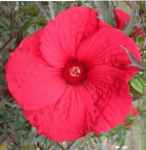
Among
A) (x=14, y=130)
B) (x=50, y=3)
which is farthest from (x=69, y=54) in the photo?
(x=14, y=130)

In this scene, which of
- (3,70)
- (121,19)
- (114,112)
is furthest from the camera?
(3,70)

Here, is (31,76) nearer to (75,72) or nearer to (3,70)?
(75,72)

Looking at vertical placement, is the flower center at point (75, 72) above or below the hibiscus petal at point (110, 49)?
below

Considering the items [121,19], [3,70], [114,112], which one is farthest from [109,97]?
[3,70]

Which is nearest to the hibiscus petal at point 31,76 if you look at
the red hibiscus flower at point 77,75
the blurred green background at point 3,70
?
the red hibiscus flower at point 77,75

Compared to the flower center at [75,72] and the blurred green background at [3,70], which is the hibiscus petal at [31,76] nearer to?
the flower center at [75,72]

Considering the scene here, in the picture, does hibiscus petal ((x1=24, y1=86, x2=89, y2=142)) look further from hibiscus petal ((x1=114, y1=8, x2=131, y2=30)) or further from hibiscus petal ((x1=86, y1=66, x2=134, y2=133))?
hibiscus petal ((x1=114, y1=8, x2=131, y2=30))

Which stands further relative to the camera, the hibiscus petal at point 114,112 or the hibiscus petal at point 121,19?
the hibiscus petal at point 121,19
